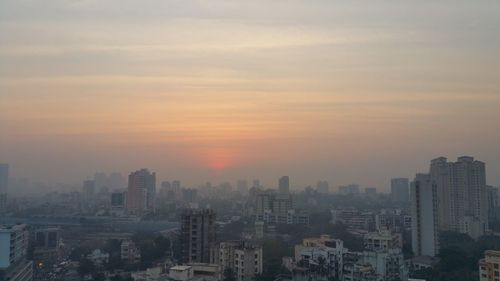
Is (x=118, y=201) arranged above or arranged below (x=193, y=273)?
above

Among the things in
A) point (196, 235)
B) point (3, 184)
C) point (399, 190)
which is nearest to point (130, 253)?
point (196, 235)

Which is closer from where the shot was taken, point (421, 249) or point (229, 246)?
point (229, 246)

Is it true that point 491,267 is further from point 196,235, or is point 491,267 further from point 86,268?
point 86,268

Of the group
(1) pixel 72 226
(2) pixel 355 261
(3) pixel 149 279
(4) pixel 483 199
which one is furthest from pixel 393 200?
(3) pixel 149 279

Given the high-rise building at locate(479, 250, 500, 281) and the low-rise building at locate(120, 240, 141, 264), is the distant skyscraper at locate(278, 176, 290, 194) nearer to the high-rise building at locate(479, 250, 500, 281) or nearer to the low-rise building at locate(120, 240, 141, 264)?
the low-rise building at locate(120, 240, 141, 264)

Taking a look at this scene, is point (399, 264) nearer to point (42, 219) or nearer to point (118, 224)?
point (118, 224)
